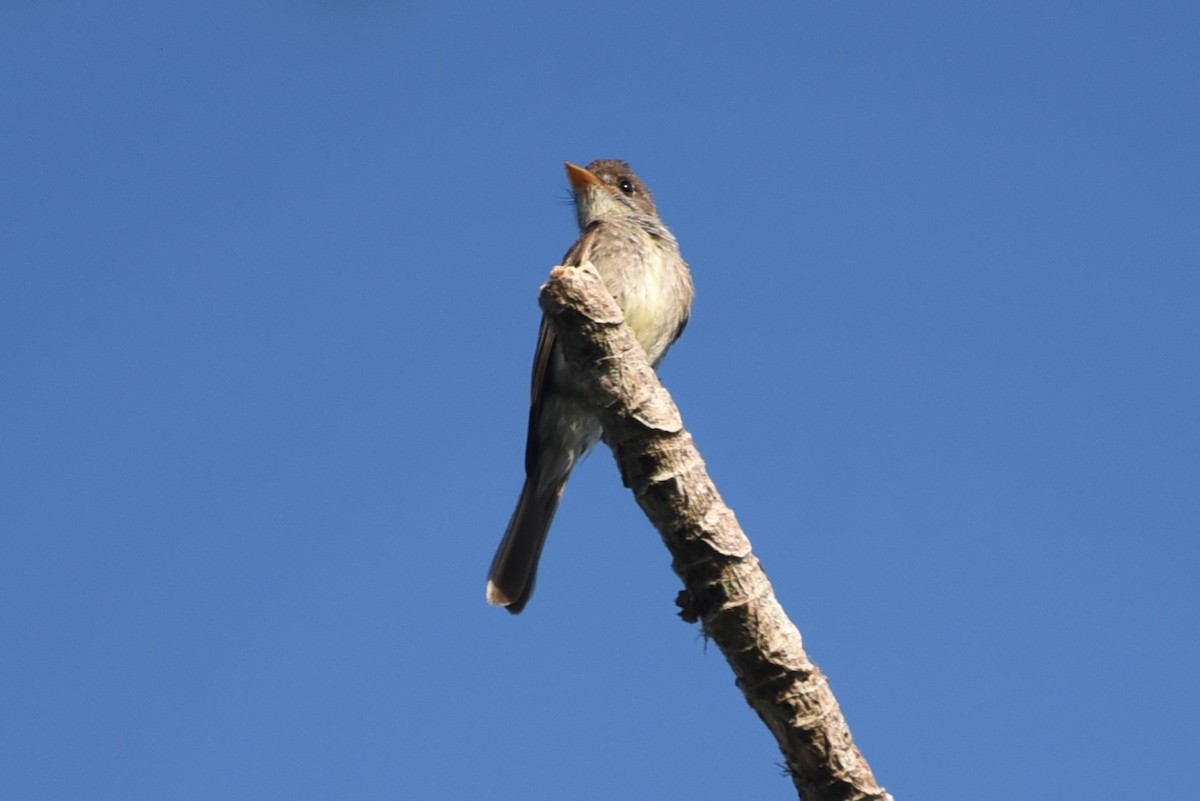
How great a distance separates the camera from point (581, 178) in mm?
8789

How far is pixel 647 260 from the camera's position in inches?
304

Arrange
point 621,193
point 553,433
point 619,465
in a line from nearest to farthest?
point 619,465, point 553,433, point 621,193

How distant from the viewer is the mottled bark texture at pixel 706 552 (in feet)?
14.2

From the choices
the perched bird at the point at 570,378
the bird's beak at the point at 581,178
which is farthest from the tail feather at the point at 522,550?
the bird's beak at the point at 581,178

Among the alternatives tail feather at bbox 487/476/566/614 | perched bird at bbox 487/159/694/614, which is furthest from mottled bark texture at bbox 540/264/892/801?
tail feather at bbox 487/476/566/614

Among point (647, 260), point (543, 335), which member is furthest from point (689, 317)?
point (543, 335)

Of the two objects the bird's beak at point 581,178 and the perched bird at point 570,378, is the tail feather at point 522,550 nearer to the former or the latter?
the perched bird at point 570,378

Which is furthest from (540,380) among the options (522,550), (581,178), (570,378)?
(581,178)

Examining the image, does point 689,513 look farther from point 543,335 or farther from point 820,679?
point 543,335

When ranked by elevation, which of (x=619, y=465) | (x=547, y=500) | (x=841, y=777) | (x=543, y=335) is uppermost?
(x=543, y=335)

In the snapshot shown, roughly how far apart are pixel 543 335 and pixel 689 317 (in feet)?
3.63

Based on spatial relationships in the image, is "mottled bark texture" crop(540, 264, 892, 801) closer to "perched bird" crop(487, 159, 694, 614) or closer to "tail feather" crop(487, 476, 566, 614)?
"perched bird" crop(487, 159, 694, 614)

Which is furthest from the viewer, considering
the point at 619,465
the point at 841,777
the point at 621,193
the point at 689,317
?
the point at 621,193

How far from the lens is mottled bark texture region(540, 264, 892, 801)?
432 centimetres
